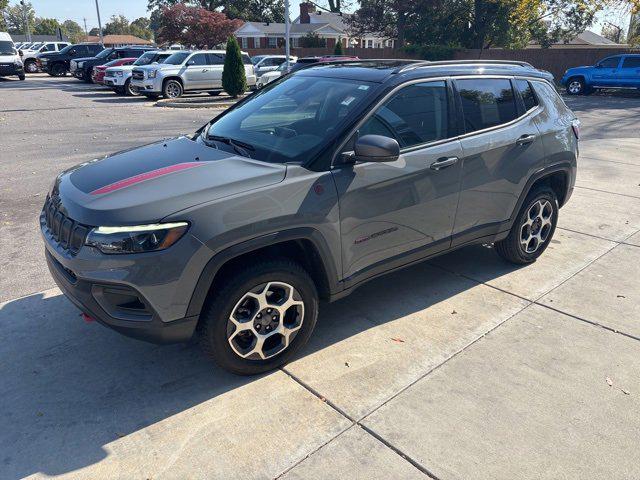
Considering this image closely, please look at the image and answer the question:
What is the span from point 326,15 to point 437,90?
69065 mm

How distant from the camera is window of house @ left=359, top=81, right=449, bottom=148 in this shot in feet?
11.6

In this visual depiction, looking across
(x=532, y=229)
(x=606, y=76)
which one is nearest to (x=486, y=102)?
(x=532, y=229)

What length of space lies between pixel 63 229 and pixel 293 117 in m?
1.70

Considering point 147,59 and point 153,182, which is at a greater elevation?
point 147,59

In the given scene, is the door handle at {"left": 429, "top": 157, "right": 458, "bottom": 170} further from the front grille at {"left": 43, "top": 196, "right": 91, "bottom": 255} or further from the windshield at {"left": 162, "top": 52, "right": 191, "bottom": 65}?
the windshield at {"left": 162, "top": 52, "right": 191, "bottom": 65}

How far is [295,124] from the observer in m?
3.69

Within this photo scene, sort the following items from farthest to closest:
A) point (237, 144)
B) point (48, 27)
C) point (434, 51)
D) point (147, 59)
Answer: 1. point (48, 27)
2. point (434, 51)
3. point (147, 59)
4. point (237, 144)

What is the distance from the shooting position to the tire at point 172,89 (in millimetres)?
19266

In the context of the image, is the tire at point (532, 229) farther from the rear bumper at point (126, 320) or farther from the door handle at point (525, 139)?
the rear bumper at point (126, 320)

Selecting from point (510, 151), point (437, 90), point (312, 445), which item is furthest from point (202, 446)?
point (510, 151)

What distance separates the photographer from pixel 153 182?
9.88 feet

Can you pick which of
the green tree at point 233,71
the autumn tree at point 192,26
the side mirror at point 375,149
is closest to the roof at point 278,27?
the autumn tree at point 192,26

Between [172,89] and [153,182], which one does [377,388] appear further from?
[172,89]

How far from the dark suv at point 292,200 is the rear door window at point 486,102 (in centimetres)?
1
